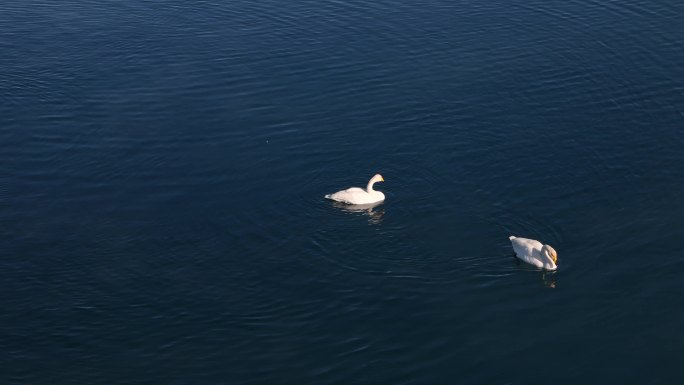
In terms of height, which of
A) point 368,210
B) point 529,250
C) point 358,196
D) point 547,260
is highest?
point 358,196

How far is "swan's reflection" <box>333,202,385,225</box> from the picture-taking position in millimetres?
44594

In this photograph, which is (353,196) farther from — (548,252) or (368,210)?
(548,252)

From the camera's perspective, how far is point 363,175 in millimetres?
48094

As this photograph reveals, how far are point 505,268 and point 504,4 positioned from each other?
30209 mm

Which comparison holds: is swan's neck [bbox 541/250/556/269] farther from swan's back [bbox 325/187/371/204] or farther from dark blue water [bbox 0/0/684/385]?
swan's back [bbox 325/187/371/204]

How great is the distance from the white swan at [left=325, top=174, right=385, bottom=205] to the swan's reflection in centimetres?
15

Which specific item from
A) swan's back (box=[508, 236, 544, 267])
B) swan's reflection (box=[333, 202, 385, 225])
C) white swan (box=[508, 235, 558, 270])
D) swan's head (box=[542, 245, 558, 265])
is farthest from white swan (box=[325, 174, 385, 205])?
swan's head (box=[542, 245, 558, 265])

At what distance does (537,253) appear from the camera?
1567 inches

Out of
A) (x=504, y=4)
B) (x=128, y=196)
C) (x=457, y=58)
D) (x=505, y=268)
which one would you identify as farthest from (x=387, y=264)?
(x=504, y=4)

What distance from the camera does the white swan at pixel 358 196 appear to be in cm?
4497

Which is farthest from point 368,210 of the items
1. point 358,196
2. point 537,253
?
point 537,253

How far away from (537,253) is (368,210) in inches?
328

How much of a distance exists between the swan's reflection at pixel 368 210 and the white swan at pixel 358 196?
150mm

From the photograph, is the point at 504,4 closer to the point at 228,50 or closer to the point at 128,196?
the point at 228,50
